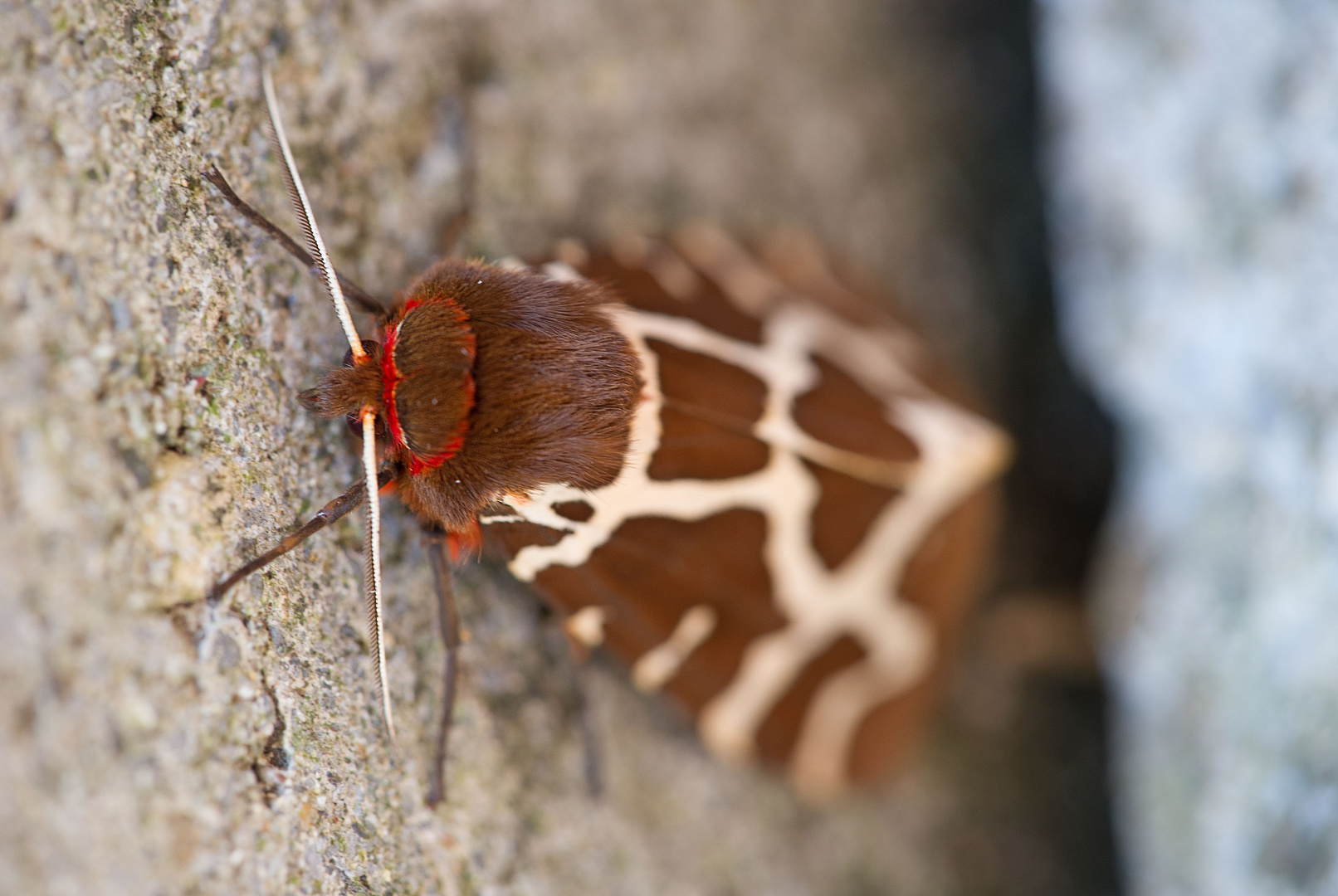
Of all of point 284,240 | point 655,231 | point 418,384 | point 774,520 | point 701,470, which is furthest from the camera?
point 655,231

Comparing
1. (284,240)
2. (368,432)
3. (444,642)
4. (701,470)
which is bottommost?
(444,642)

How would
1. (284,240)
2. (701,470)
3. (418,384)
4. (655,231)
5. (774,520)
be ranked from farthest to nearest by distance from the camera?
(655,231)
(774,520)
(701,470)
(284,240)
(418,384)

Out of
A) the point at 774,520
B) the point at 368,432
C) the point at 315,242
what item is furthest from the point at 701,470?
the point at 315,242

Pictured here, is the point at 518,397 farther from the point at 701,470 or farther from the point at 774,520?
the point at 774,520

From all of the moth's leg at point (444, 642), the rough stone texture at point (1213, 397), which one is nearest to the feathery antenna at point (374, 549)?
the moth's leg at point (444, 642)

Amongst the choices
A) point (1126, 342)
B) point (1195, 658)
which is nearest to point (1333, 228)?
point (1126, 342)

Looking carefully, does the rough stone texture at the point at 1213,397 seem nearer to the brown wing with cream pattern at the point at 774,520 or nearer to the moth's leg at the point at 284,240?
the brown wing with cream pattern at the point at 774,520
